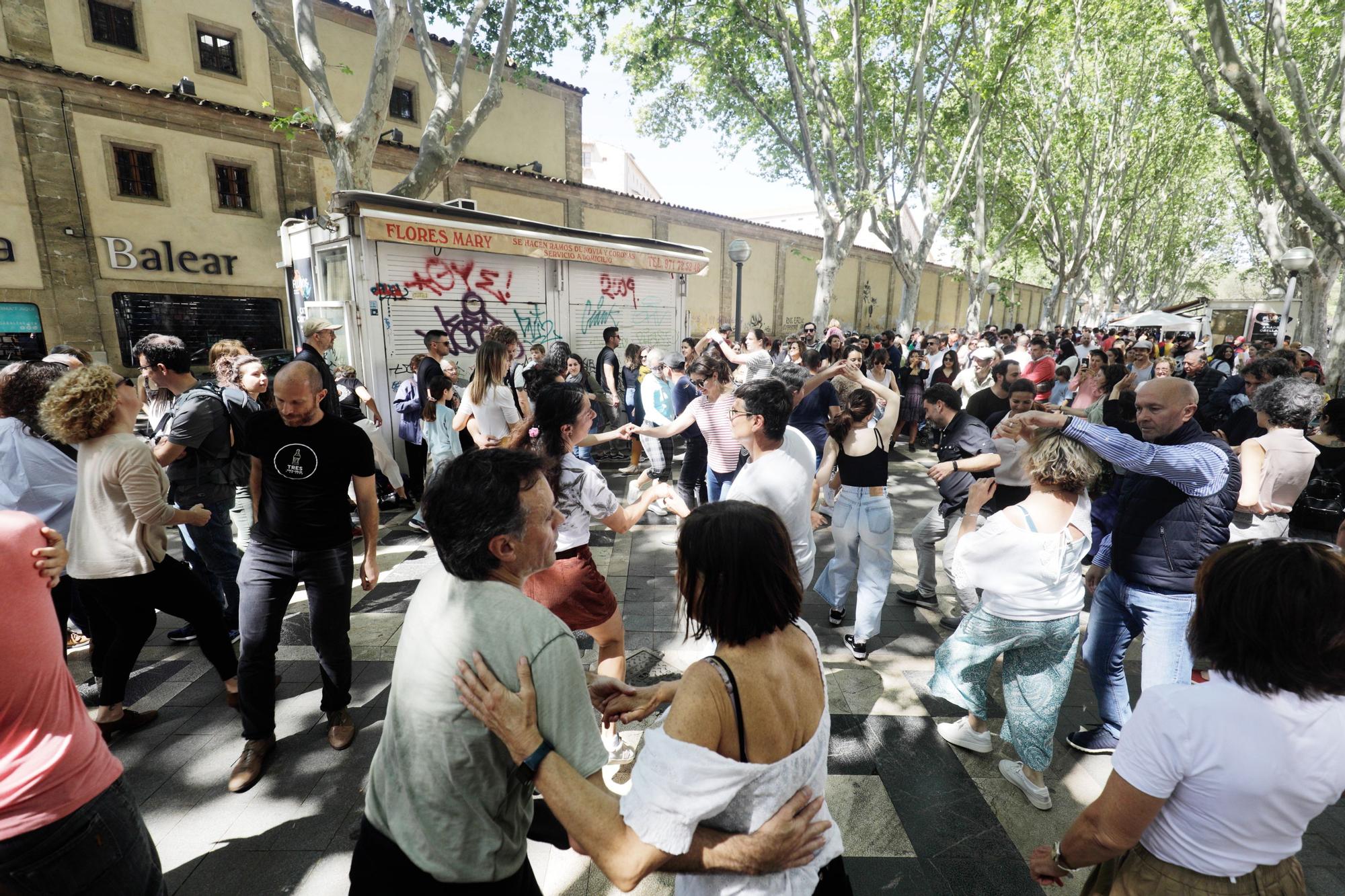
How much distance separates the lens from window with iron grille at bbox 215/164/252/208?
47.9ft

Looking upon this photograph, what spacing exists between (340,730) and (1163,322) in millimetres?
34772

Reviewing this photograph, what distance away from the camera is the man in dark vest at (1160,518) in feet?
8.91

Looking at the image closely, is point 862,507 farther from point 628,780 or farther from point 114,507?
point 114,507

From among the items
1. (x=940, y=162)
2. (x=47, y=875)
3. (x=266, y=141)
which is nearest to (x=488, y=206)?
(x=266, y=141)

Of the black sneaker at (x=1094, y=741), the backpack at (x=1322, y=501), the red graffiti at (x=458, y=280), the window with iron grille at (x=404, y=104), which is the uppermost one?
the window with iron grille at (x=404, y=104)

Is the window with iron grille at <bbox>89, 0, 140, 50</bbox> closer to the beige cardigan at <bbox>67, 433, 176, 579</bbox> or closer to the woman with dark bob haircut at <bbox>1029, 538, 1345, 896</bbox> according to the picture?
the beige cardigan at <bbox>67, 433, 176, 579</bbox>

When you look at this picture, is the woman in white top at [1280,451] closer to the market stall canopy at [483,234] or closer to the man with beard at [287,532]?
the man with beard at [287,532]

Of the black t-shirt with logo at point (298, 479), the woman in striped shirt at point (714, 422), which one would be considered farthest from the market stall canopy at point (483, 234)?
the black t-shirt with logo at point (298, 479)

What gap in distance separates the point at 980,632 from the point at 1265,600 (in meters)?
1.62

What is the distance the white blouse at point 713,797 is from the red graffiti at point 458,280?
7655mm

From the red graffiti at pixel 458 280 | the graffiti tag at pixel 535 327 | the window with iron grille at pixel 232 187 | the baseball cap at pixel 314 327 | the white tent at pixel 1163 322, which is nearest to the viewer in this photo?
Result: the baseball cap at pixel 314 327

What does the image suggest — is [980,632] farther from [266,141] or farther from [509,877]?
[266,141]

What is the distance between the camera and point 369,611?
15.3 feet

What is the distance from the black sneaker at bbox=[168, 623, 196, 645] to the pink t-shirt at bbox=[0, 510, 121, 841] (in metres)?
3.07
